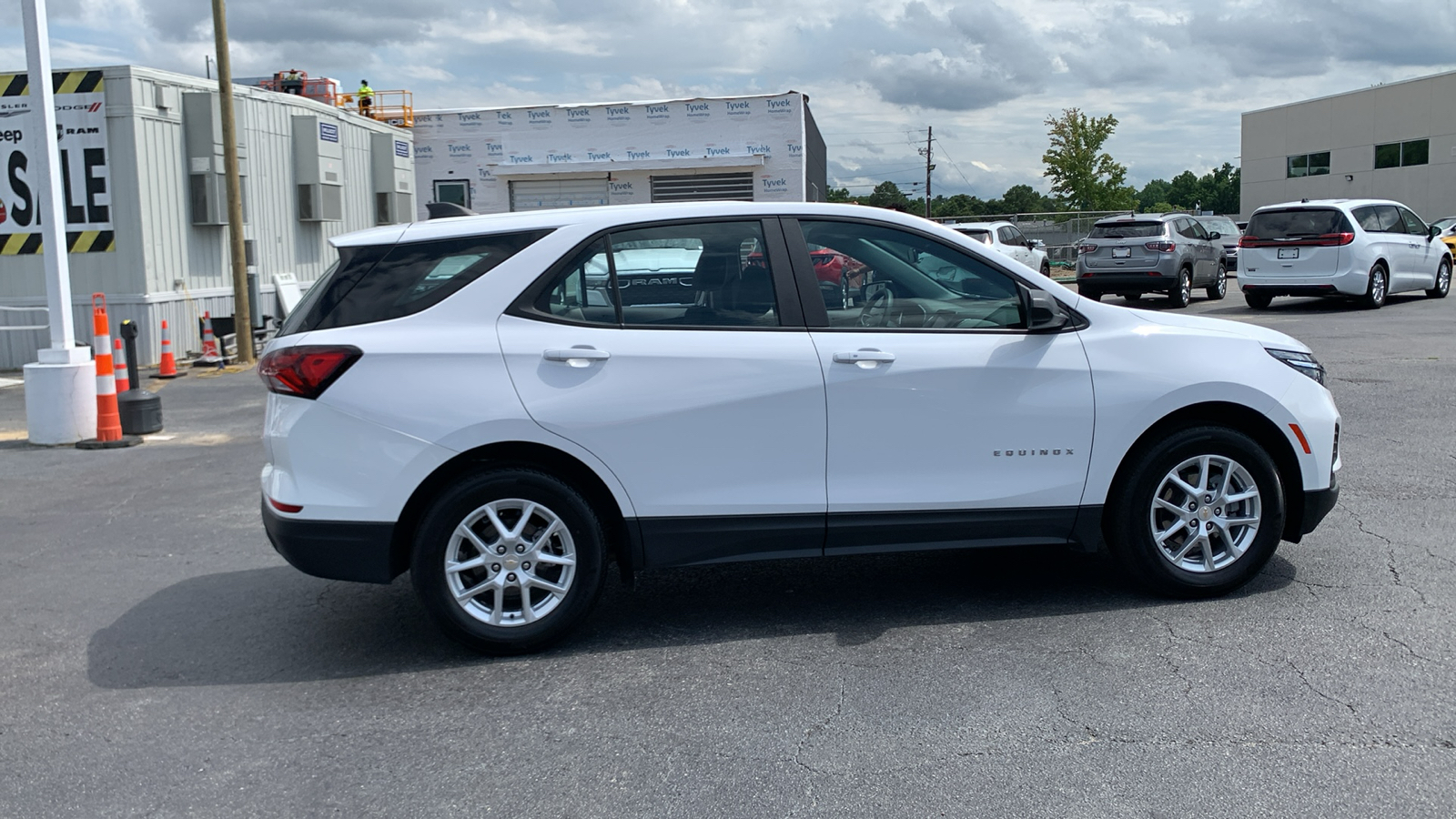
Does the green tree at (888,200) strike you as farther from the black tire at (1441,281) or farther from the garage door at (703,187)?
the black tire at (1441,281)

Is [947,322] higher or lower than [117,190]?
lower

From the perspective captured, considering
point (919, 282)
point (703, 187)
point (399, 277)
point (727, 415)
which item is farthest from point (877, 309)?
point (703, 187)

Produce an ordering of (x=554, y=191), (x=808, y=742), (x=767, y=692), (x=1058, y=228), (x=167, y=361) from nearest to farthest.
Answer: (x=808, y=742) < (x=767, y=692) < (x=167, y=361) < (x=1058, y=228) < (x=554, y=191)

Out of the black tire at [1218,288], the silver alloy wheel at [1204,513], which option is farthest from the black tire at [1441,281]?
the silver alloy wheel at [1204,513]

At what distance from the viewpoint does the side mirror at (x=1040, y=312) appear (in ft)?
16.4

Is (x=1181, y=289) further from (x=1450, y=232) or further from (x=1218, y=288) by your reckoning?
(x=1450, y=232)

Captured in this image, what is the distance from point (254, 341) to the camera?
18.6 meters

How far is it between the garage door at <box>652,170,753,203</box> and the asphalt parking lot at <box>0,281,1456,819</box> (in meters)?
37.0

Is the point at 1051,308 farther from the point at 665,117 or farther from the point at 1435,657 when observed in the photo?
the point at 665,117

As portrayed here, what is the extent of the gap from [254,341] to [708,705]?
16.1m

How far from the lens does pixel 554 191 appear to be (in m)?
43.8

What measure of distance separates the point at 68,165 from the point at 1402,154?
4787cm

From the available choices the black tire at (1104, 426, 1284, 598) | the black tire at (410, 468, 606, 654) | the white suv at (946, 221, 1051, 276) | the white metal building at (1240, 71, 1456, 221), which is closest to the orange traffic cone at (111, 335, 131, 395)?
the black tire at (410, 468, 606, 654)

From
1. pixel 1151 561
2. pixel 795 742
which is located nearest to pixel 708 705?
pixel 795 742
